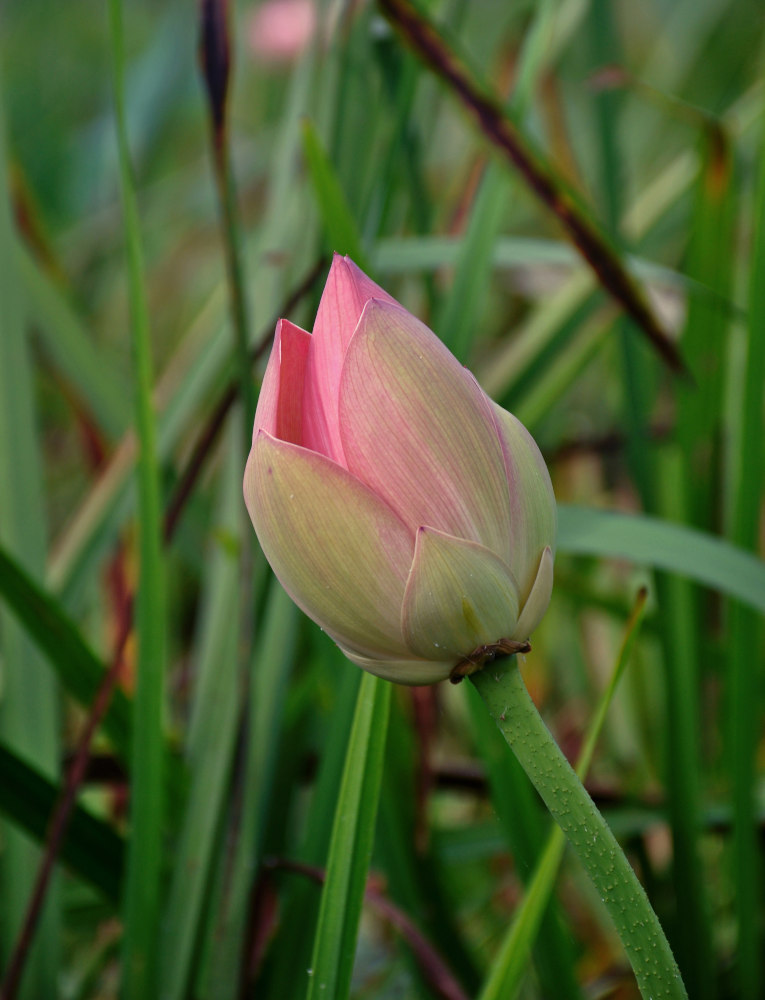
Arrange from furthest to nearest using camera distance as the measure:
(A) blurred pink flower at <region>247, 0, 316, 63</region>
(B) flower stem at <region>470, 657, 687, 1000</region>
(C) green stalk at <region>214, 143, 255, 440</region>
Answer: (A) blurred pink flower at <region>247, 0, 316, 63</region> → (C) green stalk at <region>214, 143, 255, 440</region> → (B) flower stem at <region>470, 657, 687, 1000</region>

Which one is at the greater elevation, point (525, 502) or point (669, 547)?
point (669, 547)

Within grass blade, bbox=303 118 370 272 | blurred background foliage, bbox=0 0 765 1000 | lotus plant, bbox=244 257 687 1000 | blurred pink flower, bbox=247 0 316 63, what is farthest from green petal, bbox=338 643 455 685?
blurred pink flower, bbox=247 0 316 63

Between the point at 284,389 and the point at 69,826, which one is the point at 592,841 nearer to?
the point at 284,389

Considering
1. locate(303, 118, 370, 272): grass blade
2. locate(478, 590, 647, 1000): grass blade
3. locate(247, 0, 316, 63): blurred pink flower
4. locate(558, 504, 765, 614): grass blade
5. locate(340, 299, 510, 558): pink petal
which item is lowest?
locate(478, 590, 647, 1000): grass blade

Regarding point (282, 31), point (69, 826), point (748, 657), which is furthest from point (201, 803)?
point (282, 31)

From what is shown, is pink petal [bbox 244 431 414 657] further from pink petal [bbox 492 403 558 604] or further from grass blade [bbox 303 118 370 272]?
grass blade [bbox 303 118 370 272]

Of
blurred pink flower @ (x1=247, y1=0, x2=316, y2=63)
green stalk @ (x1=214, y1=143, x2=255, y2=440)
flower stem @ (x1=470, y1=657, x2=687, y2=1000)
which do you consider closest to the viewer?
flower stem @ (x1=470, y1=657, x2=687, y2=1000)

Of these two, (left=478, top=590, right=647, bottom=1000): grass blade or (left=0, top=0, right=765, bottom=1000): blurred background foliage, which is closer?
(left=478, top=590, right=647, bottom=1000): grass blade

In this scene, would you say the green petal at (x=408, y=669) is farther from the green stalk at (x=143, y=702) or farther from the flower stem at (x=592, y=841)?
the green stalk at (x=143, y=702)
